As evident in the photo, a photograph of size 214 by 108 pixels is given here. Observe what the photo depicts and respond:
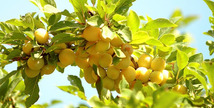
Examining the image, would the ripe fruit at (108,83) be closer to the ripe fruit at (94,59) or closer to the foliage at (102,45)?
the foliage at (102,45)

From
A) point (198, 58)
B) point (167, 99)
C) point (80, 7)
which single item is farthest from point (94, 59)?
point (167, 99)

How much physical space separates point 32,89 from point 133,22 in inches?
29.4

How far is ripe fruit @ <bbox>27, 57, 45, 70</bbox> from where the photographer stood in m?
1.54

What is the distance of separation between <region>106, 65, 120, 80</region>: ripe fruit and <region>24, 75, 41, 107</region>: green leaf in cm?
47

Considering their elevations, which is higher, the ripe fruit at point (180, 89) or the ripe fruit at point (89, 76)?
the ripe fruit at point (89, 76)

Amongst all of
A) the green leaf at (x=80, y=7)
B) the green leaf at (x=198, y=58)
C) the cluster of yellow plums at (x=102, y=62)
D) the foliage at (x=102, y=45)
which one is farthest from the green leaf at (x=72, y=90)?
the green leaf at (x=198, y=58)

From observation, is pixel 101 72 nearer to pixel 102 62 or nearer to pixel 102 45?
pixel 102 62

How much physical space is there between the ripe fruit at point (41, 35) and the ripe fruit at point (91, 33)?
0.76 ft

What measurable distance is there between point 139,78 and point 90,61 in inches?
11.6

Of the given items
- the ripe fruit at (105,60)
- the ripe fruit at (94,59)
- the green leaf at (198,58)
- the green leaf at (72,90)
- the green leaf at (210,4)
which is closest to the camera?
the green leaf at (72,90)

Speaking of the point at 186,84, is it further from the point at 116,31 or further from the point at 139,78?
the point at 116,31

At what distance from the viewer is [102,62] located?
59.2 inches

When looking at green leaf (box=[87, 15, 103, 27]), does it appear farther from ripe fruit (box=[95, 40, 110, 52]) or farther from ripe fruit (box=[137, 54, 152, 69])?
ripe fruit (box=[137, 54, 152, 69])

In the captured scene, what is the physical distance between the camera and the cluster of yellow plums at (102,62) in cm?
147
